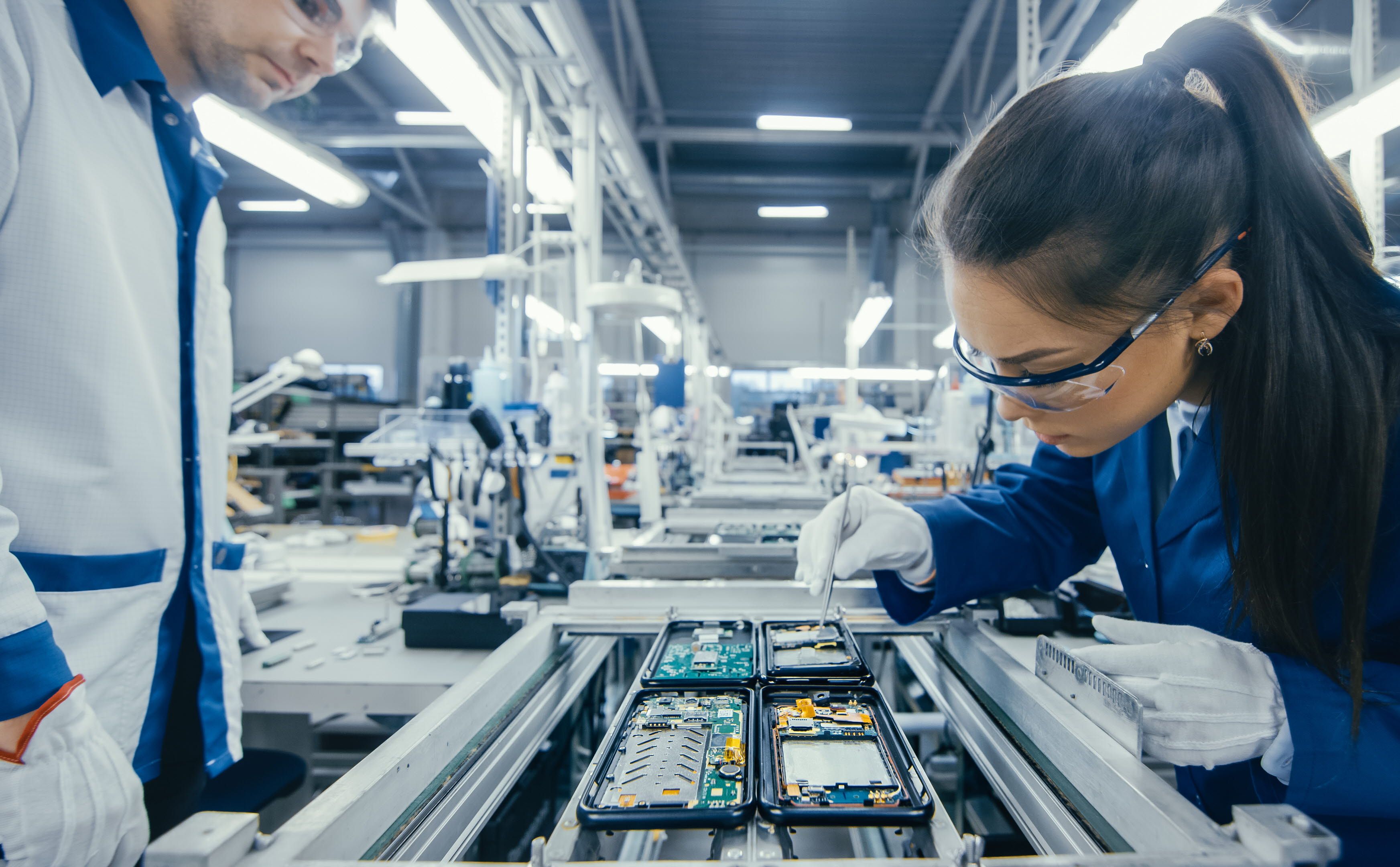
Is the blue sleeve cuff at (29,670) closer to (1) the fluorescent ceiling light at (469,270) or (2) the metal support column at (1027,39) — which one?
(1) the fluorescent ceiling light at (469,270)

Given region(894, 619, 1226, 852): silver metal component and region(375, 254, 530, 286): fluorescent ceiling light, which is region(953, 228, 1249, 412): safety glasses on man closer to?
region(894, 619, 1226, 852): silver metal component

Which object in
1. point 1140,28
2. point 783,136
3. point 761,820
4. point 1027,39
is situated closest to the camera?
point 761,820

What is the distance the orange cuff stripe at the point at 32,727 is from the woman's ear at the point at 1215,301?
1187 millimetres

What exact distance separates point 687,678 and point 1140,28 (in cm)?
191

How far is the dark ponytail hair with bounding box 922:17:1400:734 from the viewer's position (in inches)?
24.8

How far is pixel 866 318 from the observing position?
4.76 m

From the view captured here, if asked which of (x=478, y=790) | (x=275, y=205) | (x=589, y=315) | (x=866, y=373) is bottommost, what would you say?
(x=478, y=790)

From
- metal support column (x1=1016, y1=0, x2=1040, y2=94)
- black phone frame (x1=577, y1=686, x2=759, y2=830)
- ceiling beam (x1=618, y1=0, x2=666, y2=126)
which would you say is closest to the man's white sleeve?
black phone frame (x1=577, y1=686, x2=759, y2=830)

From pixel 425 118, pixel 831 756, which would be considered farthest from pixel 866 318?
pixel 425 118

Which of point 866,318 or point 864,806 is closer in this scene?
point 864,806

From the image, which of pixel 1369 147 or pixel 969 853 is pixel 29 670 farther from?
pixel 1369 147

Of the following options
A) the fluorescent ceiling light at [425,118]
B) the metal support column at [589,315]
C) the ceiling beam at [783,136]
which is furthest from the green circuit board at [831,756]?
the ceiling beam at [783,136]

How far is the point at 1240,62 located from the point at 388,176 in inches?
392

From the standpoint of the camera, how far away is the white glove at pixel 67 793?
1.96ft
